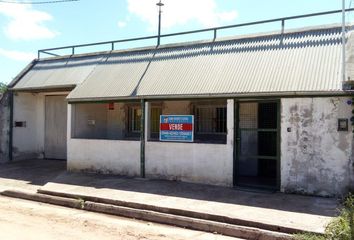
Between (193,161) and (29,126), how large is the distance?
32.0 feet

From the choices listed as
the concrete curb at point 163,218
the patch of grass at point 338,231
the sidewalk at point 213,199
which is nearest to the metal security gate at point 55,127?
the sidewalk at point 213,199

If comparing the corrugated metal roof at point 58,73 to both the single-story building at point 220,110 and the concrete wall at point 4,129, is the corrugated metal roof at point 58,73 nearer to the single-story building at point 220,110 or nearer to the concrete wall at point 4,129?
the single-story building at point 220,110

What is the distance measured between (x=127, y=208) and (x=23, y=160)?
33.7 feet

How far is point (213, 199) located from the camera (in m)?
10.2

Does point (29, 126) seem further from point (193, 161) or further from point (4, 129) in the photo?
point (193, 161)

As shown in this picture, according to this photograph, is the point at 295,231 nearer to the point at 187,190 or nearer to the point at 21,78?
the point at 187,190

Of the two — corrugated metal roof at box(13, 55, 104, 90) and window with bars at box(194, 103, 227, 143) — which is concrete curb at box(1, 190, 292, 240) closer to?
window with bars at box(194, 103, 227, 143)

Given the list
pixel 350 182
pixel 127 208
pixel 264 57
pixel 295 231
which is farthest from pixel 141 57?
pixel 295 231

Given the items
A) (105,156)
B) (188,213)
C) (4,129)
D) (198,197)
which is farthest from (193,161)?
(4,129)

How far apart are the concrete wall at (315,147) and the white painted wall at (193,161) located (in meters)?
1.56

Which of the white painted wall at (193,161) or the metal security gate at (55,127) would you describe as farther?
the metal security gate at (55,127)

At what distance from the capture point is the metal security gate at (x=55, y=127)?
18750 millimetres

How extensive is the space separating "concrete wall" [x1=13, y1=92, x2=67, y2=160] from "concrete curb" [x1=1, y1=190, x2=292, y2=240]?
21.7 feet

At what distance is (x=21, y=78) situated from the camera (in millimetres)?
18797
